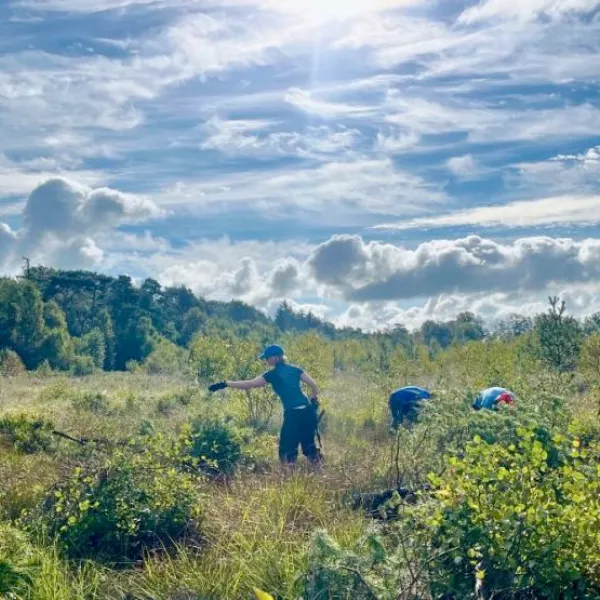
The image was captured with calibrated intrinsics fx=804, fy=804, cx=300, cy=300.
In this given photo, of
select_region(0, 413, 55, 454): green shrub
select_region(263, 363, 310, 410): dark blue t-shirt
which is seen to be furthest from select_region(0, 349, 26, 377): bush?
select_region(263, 363, 310, 410): dark blue t-shirt

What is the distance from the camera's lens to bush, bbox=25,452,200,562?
6207 mm

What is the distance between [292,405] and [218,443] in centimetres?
119

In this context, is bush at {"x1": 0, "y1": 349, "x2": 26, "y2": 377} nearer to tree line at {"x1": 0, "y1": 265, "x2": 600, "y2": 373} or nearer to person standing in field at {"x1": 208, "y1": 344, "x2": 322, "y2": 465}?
tree line at {"x1": 0, "y1": 265, "x2": 600, "y2": 373}

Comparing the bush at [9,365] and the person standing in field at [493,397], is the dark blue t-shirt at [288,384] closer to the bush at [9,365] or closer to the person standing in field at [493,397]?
the person standing in field at [493,397]

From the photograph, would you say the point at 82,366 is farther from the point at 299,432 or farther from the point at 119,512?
the point at 119,512

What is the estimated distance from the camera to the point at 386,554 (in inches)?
180

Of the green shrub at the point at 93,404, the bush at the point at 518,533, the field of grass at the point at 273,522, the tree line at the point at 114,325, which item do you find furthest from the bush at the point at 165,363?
the bush at the point at 518,533

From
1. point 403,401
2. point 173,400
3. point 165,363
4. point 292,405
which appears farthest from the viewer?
point 165,363

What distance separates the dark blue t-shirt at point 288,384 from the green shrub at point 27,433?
2.72m

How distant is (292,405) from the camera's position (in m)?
9.64

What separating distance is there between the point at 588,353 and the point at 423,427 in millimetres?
15699

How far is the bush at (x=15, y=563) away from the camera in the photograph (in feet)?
17.0

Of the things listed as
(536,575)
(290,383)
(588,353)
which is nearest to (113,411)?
(290,383)

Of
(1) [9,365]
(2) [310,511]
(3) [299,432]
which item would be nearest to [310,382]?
(3) [299,432]
